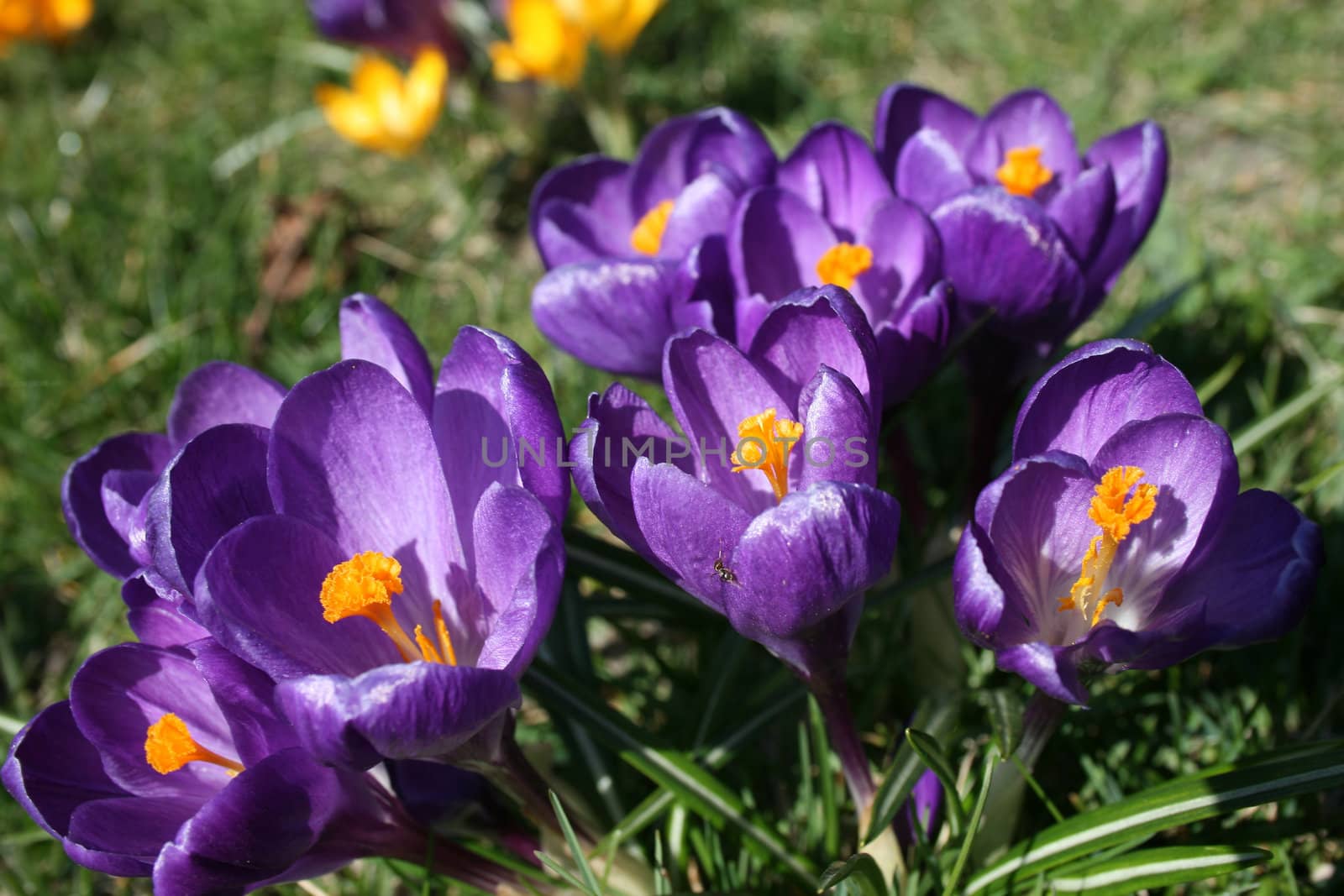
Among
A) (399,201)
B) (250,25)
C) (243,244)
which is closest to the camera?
(243,244)

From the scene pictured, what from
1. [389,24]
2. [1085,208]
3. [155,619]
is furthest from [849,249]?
[389,24]

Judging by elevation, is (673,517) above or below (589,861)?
above

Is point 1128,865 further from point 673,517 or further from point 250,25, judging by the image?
point 250,25

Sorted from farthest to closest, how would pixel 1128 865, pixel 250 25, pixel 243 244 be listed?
1. pixel 250 25
2. pixel 243 244
3. pixel 1128 865

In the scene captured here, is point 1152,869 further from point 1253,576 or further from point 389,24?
point 389,24

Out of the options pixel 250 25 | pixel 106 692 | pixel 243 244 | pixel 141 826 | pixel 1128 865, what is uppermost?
pixel 250 25

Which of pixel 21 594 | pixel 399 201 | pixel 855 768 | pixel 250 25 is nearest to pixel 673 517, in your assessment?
pixel 855 768
